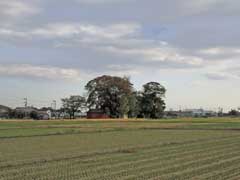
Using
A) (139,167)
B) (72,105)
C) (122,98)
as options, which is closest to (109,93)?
(122,98)

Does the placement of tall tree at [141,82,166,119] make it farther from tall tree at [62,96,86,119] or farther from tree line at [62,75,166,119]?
tall tree at [62,96,86,119]

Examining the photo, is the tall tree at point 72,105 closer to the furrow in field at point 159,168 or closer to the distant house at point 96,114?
the distant house at point 96,114

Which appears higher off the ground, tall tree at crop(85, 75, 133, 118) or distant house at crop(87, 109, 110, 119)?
tall tree at crop(85, 75, 133, 118)

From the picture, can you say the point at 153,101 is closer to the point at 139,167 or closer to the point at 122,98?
the point at 122,98

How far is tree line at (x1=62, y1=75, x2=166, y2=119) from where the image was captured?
15500 cm

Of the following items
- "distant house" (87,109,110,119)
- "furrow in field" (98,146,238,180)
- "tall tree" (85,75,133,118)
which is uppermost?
"tall tree" (85,75,133,118)

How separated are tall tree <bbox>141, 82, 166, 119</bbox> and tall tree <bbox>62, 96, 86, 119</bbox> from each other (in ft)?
85.0

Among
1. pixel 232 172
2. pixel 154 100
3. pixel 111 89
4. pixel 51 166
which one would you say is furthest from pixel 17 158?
pixel 154 100

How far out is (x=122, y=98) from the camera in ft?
508

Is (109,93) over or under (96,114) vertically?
over

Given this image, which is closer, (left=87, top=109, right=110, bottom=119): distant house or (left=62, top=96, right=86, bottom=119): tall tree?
(left=87, top=109, right=110, bottom=119): distant house

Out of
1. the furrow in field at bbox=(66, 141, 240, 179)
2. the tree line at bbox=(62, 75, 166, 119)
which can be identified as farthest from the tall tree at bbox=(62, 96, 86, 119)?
the furrow in field at bbox=(66, 141, 240, 179)

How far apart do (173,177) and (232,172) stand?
287 cm

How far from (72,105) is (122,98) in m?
38.8
